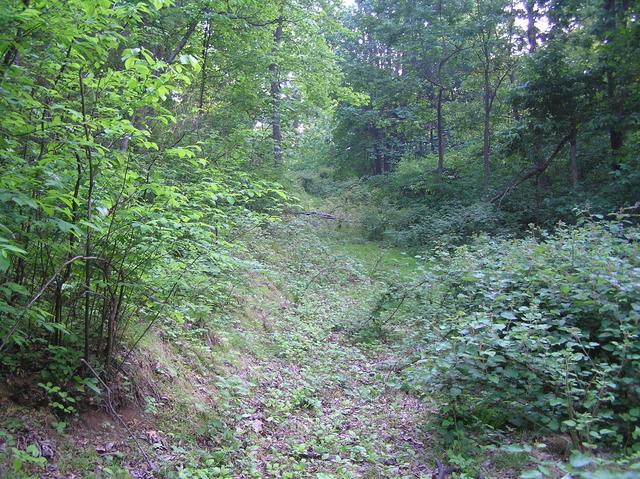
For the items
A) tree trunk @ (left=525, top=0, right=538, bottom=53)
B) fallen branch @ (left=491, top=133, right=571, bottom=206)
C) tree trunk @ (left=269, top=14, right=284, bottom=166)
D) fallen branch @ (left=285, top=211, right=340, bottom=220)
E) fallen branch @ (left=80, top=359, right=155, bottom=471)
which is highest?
tree trunk @ (left=525, top=0, right=538, bottom=53)

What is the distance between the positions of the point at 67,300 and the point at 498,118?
740 inches

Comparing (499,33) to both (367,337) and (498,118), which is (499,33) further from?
(367,337)

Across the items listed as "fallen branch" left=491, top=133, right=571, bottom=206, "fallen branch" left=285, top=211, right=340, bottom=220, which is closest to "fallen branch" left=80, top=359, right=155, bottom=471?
"fallen branch" left=285, top=211, right=340, bottom=220

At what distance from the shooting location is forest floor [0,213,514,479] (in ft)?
11.1

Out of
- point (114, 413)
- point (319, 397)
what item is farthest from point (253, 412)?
point (114, 413)

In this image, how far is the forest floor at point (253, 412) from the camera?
11.1 ft

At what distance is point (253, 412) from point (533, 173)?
13940 millimetres

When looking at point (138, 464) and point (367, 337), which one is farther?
point (367, 337)

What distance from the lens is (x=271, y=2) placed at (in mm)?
10000

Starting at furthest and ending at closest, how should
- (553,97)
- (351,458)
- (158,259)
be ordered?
(553,97) < (351,458) < (158,259)

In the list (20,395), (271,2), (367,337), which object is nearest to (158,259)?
(20,395)

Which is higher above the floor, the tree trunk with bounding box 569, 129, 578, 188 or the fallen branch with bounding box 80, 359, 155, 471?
the tree trunk with bounding box 569, 129, 578, 188

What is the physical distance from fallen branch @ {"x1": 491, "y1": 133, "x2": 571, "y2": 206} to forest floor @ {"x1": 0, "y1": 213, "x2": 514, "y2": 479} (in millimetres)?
9587

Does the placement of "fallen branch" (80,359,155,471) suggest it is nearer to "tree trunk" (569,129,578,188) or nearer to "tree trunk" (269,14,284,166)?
"tree trunk" (269,14,284,166)
